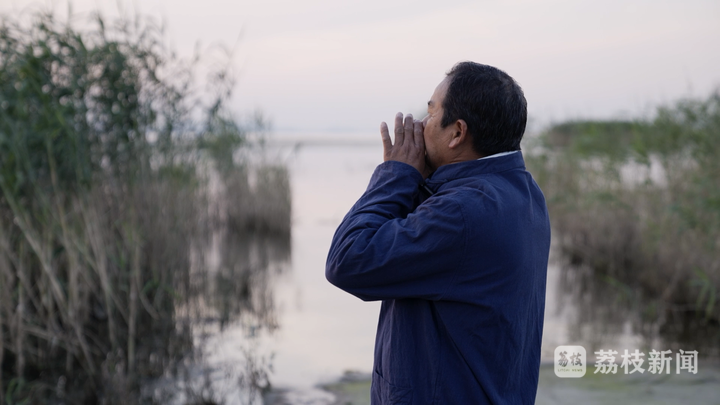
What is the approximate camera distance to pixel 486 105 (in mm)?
1444

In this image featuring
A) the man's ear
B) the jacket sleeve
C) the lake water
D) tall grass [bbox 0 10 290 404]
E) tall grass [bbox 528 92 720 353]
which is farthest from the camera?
tall grass [bbox 528 92 720 353]

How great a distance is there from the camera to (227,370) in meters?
4.32

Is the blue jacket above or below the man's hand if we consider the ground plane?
below

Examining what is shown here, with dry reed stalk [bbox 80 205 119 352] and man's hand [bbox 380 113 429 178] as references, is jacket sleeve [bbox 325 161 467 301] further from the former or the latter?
dry reed stalk [bbox 80 205 119 352]

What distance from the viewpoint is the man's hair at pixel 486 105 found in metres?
1.45

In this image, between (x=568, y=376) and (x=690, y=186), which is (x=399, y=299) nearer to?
(x=568, y=376)

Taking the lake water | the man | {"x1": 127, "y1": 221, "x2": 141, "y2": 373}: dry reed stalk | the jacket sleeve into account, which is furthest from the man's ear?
{"x1": 127, "y1": 221, "x2": 141, "y2": 373}: dry reed stalk

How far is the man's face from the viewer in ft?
4.93

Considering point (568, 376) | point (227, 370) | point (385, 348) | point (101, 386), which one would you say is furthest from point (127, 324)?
point (385, 348)
